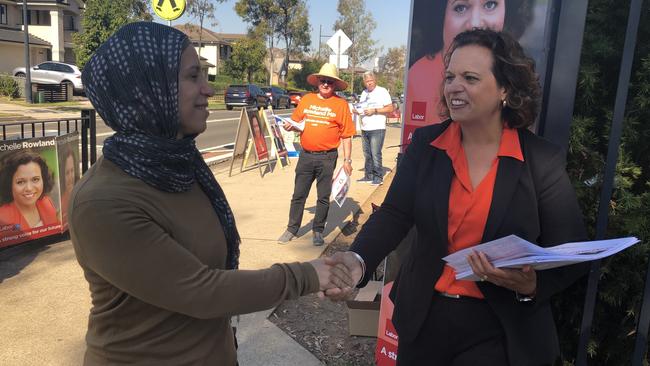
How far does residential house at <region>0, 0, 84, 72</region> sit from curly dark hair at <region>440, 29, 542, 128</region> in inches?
1766

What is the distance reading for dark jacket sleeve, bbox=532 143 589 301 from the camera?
189 centimetres

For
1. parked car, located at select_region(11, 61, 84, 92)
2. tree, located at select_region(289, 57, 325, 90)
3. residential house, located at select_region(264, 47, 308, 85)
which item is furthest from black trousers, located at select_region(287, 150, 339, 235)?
tree, located at select_region(289, 57, 325, 90)

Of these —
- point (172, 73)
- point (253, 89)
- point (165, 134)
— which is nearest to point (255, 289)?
Answer: point (165, 134)

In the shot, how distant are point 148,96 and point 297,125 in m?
5.20

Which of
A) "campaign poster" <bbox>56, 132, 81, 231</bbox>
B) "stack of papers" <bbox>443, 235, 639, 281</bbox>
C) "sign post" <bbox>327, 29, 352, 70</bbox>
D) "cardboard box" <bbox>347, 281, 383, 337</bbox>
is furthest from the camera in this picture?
"sign post" <bbox>327, 29, 352, 70</bbox>

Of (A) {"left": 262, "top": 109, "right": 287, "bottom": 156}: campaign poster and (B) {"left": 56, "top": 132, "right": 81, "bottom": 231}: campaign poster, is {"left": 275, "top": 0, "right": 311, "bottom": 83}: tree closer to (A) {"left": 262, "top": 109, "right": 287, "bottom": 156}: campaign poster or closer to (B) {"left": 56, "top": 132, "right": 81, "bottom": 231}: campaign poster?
(A) {"left": 262, "top": 109, "right": 287, "bottom": 156}: campaign poster

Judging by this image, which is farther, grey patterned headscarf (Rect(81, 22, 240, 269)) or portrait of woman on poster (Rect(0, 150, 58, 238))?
portrait of woman on poster (Rect(0, 150, 58, 238))

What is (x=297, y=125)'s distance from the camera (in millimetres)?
6680

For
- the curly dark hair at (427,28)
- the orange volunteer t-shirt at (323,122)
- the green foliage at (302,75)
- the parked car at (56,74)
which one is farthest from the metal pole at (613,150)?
the green foliage at (302,75)

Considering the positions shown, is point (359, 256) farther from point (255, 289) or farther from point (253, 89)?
point (253, 89)

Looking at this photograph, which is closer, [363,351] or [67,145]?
[363,351]

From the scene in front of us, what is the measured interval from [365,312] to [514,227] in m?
2.15

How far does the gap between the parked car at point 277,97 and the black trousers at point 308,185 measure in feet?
100

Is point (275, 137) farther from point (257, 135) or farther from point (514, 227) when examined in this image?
point (514, 227)
